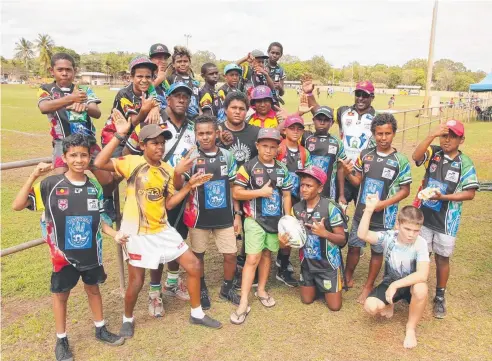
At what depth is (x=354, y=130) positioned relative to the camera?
518cm

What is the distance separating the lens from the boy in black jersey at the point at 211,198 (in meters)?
4.05

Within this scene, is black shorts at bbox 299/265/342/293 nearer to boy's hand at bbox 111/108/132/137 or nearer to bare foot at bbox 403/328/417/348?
bare foot at bbox 403/328/417/348

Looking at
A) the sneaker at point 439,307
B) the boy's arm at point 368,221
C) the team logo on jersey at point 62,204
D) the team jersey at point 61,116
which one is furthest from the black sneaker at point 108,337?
the sneaker at point 439,307

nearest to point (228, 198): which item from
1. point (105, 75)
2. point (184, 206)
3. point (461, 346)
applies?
point (184, 206)

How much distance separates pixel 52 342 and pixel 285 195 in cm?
270

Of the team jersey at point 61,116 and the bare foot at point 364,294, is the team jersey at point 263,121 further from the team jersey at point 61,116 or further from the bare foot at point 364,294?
the bare foot at point 364,294

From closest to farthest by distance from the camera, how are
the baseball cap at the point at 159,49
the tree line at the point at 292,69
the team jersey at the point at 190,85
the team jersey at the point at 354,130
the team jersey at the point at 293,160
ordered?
the team jersey at the point at 293,160
the team jersey at the point at 190,85
the team jersey at the point at 354,130
the baseball cap at the point at 159,49
the tree line at the point at 292,69

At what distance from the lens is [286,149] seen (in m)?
4.70

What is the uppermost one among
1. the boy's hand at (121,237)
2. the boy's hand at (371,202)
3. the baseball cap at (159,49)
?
the baseball cap at (159,49)

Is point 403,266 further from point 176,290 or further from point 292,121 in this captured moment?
point 176,290

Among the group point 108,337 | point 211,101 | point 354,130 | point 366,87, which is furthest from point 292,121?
point 108,337

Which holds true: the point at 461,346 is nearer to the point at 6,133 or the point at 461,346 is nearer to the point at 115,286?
the point at 115,286

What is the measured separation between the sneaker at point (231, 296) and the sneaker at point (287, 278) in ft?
2.44

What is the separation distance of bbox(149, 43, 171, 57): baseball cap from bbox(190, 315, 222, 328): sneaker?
3.40m
